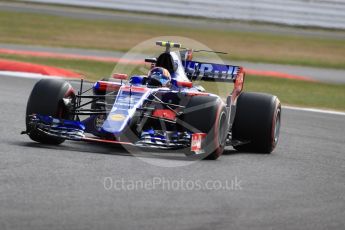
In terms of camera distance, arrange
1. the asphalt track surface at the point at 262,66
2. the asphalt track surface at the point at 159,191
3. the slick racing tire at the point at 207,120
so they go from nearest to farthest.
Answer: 1. the asphalt track surface at the point at 159,191
2. the slick racing tire at the point at 207,120
3. the asphalt track surface at the point at 262,66

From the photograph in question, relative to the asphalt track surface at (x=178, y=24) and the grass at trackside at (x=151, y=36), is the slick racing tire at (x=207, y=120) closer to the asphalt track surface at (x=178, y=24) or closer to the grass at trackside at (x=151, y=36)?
the asphalt track surface at (x=178, y=24)

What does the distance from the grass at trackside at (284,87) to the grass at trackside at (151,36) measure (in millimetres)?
4476

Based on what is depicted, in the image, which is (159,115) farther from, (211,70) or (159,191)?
(159,191)

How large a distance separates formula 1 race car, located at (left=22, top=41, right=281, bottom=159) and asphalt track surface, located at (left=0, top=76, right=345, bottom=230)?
198 millimetres

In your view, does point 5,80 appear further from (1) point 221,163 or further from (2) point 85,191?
(2) point 85,191

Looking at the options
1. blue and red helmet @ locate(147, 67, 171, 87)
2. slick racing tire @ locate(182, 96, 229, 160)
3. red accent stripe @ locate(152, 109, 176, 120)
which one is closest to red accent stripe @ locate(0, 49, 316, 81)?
blue and red helmet @ locate(147, 67, 171, 87)

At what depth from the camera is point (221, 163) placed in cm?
1008

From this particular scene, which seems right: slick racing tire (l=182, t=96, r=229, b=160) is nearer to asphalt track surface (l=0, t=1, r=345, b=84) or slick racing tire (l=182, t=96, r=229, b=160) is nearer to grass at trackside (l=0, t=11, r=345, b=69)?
asphalt track surface (l=0, t=1, r=345, b=84)

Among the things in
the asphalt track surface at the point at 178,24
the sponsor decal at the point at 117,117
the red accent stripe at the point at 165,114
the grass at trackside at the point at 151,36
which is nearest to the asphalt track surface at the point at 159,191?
the sponsor decal at the point at 117,117

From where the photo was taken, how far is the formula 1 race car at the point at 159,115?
9914mm

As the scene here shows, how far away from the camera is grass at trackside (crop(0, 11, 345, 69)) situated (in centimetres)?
2801

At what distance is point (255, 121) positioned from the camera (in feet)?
37.1

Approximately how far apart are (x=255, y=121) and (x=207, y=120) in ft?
4.44

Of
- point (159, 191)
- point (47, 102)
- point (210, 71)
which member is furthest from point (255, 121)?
point (159, 191)
